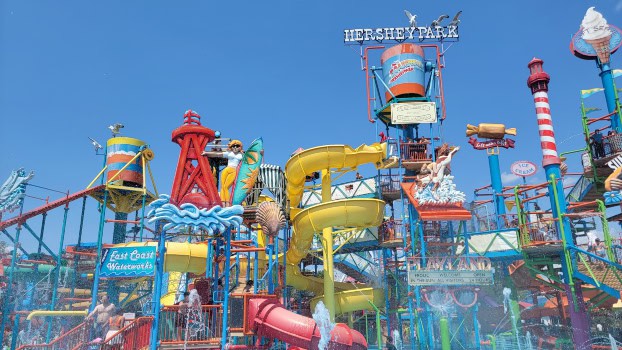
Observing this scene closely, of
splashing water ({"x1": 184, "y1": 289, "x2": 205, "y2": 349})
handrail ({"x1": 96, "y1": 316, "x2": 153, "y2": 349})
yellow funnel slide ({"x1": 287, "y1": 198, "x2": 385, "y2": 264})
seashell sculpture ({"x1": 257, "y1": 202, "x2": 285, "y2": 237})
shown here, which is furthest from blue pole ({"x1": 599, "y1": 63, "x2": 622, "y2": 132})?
handrail ({"x1": 96, "y1": 316, "x2": 153, "y2": 349})

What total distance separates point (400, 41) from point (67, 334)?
21.9 meters

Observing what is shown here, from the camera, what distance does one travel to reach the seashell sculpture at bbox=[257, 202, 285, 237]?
1448 centimetres

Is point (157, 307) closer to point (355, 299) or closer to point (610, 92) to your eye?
point (355, 299)

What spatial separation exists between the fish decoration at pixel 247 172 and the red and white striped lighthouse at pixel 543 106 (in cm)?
1320

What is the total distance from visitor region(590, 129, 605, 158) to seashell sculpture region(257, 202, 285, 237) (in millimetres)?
15910

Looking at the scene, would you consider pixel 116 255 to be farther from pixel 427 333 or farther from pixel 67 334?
pixel 427 333

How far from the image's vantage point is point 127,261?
20.1m

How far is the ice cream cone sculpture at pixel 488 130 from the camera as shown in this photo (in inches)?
1014

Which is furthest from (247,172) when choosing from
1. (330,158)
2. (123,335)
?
(330,158)

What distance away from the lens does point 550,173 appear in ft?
64.6

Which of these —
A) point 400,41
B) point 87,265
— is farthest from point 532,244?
point 87,265

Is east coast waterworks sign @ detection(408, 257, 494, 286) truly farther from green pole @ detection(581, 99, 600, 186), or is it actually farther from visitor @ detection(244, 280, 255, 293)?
green pole @ detection(581, 99, 600, 186)

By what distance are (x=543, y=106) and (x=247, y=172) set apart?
14663 mm

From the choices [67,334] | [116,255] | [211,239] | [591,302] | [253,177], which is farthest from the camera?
[116,255]
